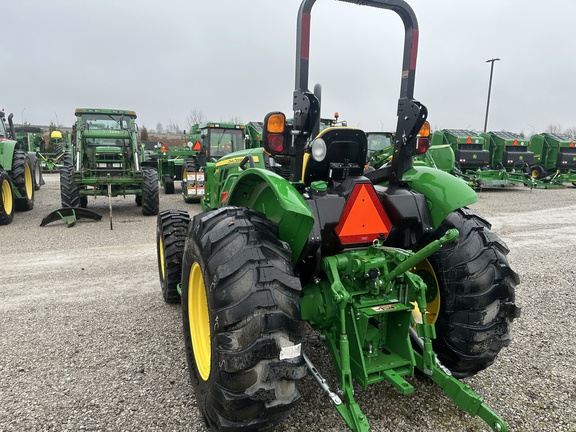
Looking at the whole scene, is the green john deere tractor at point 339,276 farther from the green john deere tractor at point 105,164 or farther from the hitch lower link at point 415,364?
the green john deere tractor at point 105,164

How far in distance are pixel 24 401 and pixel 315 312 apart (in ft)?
6.62

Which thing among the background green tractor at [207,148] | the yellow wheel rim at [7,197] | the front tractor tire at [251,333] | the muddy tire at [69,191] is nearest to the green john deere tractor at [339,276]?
the front tractor tire at [251,333]

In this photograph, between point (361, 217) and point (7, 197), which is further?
point (7, 197)

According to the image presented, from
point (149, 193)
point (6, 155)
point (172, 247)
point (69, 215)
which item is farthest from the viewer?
point (149, 193)

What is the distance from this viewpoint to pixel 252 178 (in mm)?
2730

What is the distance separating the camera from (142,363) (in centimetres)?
321

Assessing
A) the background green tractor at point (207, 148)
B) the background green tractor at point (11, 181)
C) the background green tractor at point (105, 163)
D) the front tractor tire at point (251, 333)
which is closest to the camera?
the front tractor tire at point (251, 333)

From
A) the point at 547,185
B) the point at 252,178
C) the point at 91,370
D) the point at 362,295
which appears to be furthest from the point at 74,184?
the point at 547,185

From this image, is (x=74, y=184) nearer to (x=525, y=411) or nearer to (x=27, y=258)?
(x=27, y=258)

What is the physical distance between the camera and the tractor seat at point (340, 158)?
99.3 inches

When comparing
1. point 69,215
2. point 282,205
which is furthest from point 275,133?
point 69,215

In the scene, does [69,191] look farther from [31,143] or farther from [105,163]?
[31,143]

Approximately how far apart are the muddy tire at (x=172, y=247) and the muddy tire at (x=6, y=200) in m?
6.54

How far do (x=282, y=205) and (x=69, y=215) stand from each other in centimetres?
839
